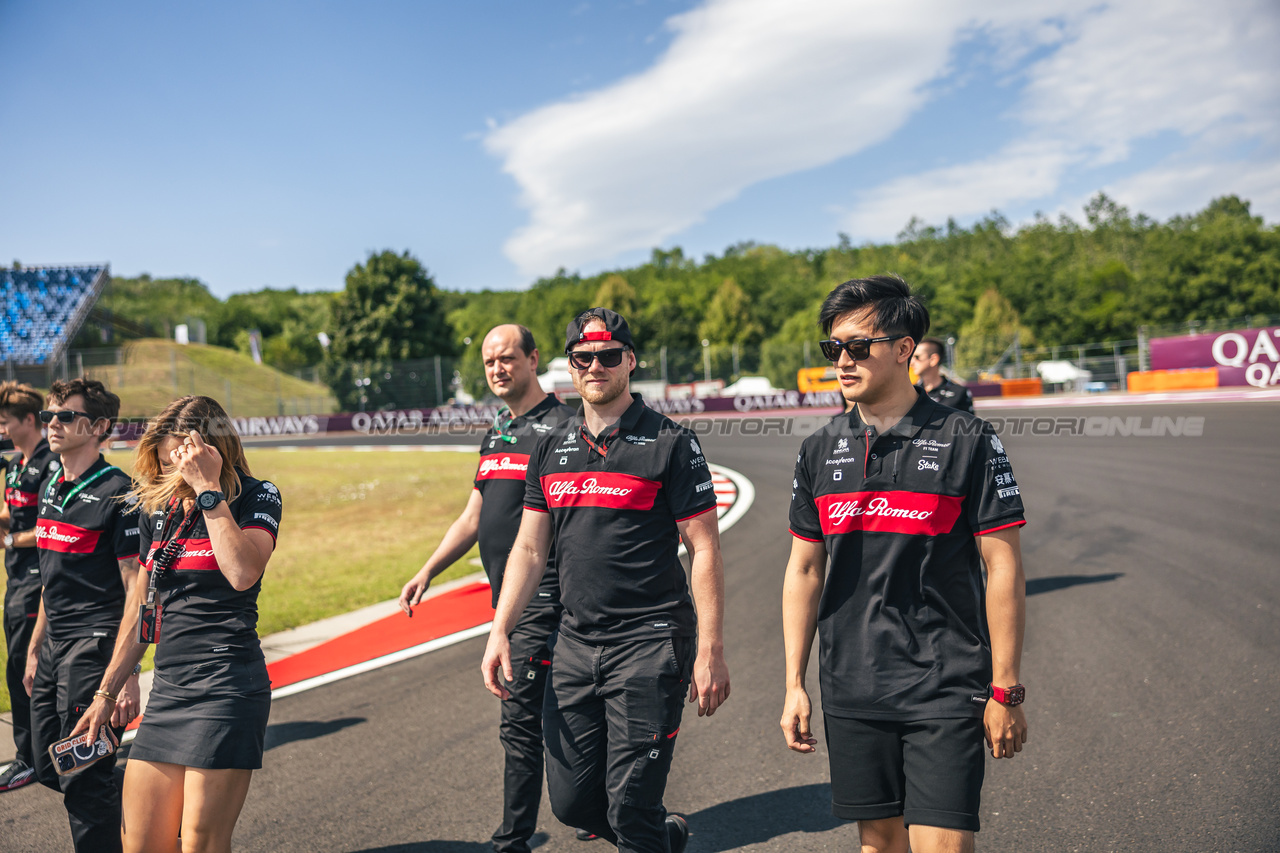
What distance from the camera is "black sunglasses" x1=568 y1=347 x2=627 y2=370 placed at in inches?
122

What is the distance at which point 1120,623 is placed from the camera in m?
6.16

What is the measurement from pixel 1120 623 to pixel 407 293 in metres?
60.8

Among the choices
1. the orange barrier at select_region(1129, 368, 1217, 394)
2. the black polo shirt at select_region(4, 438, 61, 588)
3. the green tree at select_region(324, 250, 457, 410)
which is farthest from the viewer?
the green tree at select_region(324, 250, 457, 410)

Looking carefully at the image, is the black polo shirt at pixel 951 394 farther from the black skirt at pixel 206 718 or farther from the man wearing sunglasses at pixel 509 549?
the black skirt at pixel 206 718

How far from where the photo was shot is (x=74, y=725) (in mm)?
3455

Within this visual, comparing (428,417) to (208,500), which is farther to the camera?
(428,417)

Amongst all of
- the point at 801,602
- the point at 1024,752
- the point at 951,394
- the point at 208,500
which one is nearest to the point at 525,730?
the point at 801,602

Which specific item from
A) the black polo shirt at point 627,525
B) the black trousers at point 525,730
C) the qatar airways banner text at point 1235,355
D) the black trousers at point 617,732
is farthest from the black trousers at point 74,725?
the qatar airways banner text at point 1235,355

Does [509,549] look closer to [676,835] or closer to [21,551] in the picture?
[676,835]

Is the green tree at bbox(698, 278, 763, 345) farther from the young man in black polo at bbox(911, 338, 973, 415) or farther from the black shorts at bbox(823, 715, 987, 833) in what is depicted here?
the black shorts at bbox(823, 715, 987, 833)

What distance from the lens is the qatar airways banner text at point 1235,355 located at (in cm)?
3047

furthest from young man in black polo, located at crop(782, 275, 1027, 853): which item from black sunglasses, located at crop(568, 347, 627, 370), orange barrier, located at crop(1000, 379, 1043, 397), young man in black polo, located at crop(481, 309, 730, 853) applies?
orange barrier, located at crop(1000, 379, 1043, 397)

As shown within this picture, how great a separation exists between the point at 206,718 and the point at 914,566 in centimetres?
231

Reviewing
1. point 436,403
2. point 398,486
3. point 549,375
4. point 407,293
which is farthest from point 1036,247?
point 398,486
